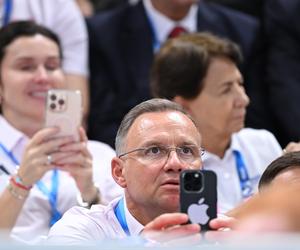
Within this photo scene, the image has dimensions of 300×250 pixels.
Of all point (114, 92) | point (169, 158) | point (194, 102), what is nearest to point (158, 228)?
point (169, 158)

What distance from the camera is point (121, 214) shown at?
218 cm

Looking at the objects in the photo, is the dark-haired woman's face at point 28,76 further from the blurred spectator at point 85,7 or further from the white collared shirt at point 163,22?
the blurred spectator at point 85,7

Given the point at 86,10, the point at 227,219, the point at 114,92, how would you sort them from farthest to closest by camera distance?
the point at 86,10
the point at 114,92
the point at 227,219

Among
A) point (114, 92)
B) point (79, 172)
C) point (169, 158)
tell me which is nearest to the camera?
point (169, 158)

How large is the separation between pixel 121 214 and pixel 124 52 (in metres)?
1.80

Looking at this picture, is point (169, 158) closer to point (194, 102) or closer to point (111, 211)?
point (111, 211)

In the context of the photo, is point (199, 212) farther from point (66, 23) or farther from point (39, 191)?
point (66, 23)

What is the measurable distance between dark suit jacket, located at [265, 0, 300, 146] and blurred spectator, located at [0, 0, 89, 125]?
2.85 ft

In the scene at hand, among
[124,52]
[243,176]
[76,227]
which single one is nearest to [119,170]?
[76,227]

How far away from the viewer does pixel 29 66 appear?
135 inches

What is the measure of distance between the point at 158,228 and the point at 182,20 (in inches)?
94.8

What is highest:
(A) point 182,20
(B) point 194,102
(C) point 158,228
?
(A) point 182,20

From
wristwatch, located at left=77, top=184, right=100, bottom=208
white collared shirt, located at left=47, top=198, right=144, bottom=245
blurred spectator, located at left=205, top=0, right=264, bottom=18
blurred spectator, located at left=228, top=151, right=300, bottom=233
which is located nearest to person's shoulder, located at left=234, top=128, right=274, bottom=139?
wristwatch, located at left=77, top=184, right=100, bottom=208

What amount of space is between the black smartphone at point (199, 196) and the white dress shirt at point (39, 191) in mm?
1301
